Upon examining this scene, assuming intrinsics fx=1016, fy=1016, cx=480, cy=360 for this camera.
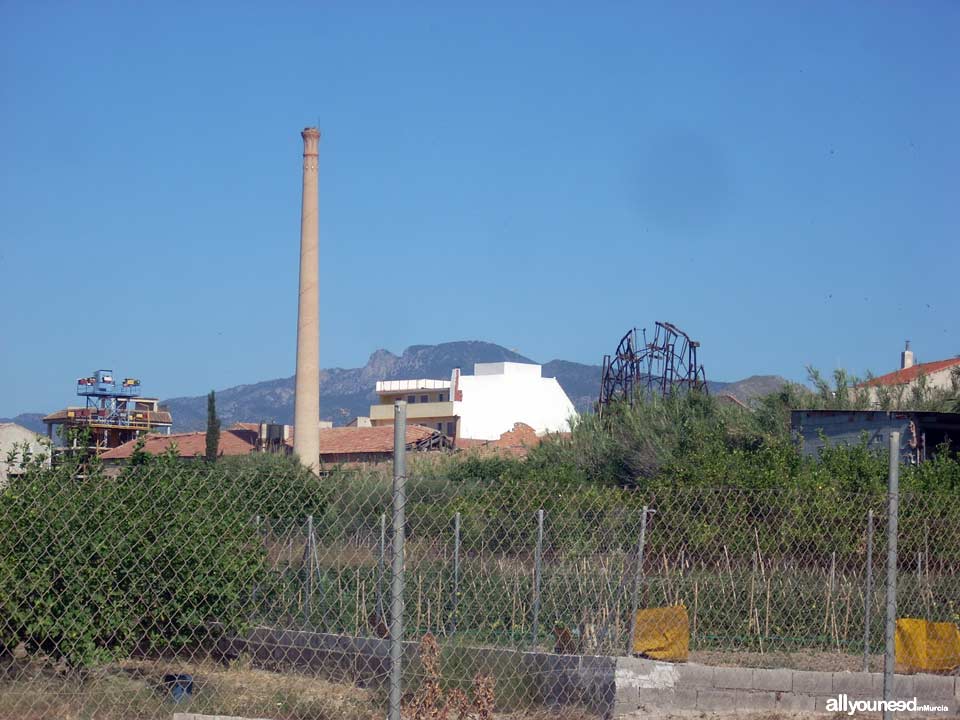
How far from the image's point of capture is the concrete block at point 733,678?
22.4ft

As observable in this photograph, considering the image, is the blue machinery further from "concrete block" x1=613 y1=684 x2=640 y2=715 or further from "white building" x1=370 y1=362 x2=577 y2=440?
"concrete block" x1=613 y1=684 x2=640 y2=715

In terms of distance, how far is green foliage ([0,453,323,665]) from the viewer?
4.94 meters

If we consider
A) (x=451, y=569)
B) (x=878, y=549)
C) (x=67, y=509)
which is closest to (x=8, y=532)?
(x=67, y=509)

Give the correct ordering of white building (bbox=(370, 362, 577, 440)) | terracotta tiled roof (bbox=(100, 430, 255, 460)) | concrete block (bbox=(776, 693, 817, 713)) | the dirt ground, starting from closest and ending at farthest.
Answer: concrete block (bbox=(776, 693, 817, 713)), the dirt ground, terracotta tiled roof (bbox=(100, 430, 255, 460)), white building (bbox=(370, 362, 577, 440))

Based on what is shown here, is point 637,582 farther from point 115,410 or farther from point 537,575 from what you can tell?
point 115,410

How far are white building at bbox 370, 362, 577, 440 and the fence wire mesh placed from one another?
55.9 metres

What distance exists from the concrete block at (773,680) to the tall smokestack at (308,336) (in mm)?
33760

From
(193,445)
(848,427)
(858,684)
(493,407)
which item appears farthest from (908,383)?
Result: (493,407)

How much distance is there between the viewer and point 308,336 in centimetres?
4047

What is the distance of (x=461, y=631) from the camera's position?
7219 mm

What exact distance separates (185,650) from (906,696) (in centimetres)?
477

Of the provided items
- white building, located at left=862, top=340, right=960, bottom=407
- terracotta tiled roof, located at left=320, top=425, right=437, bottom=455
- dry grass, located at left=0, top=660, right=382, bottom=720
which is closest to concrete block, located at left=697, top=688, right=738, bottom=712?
dry grass, located at left=0, top=660, right=382, bottom=720

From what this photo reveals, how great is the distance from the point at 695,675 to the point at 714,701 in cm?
22

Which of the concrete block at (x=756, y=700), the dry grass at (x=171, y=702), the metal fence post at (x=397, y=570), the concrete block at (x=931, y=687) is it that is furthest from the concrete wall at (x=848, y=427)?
the metal fence post at (x=397, y=570)
